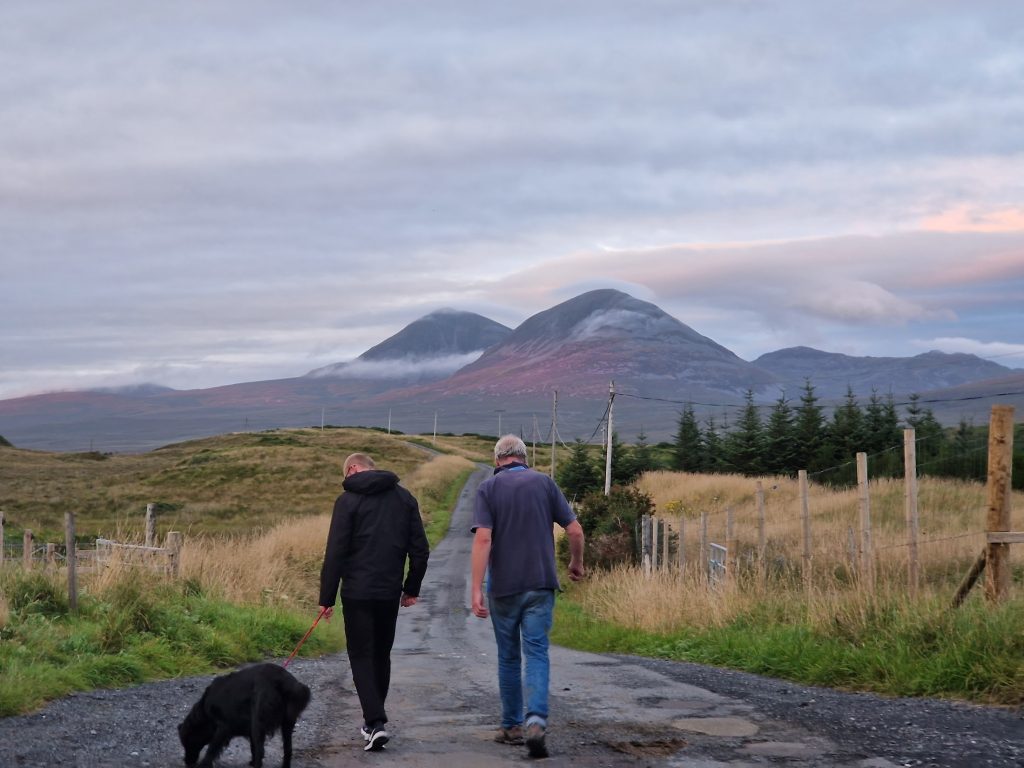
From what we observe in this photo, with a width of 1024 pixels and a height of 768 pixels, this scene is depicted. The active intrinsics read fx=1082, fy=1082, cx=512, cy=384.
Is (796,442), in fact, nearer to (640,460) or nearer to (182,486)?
(640,460)

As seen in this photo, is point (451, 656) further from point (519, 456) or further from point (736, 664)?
point (519, 456)

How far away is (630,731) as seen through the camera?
7.93 m

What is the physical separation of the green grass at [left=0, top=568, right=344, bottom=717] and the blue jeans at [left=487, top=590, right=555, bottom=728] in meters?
3.73

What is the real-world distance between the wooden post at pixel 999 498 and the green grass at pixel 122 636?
8272 mm

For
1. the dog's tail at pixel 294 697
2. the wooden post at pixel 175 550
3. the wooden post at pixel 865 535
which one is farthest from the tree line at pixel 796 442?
the dog's tail at pixel 294 697

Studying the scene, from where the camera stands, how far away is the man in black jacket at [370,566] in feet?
26.1

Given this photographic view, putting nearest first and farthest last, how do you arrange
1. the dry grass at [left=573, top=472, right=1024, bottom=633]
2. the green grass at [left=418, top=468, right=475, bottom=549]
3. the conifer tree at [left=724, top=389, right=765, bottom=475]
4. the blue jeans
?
the blue jeans → the dry grass at [left=573, top=472, right=1024, bottom=633] → the green grass at [left=418, top=468, right=475, bottom=549] → the conifer tree at [left=724, top=389, right=765, bottom=475]

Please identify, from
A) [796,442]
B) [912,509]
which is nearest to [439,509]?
[796,442]

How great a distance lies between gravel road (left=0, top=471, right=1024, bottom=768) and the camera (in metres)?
6.86

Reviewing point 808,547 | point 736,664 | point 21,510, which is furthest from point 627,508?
point 21,510

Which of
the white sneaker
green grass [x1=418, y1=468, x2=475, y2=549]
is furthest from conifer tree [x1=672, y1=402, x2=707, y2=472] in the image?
the white sneaker

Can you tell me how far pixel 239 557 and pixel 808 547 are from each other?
10989 millimetres

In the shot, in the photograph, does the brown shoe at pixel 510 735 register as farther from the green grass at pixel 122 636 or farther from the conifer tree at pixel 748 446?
the conifer tree at pixel 748 446

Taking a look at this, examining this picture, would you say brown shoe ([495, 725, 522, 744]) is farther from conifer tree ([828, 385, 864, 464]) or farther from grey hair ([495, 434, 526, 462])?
conifer tree ([828, 385, 864, 464])
